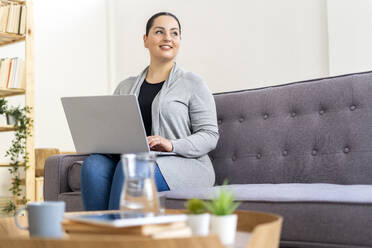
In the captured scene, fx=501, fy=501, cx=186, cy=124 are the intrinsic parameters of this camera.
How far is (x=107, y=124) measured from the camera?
6.08ft

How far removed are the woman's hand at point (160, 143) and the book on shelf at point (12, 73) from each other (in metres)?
2.18

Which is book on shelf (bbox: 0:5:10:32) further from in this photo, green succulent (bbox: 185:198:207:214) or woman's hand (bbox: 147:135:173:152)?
green succulent (bbox: 185:198:207:214)

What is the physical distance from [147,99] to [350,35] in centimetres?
134

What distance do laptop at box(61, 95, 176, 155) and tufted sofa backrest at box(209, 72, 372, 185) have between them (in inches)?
16.3

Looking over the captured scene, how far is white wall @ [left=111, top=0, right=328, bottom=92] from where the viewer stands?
3191 mm

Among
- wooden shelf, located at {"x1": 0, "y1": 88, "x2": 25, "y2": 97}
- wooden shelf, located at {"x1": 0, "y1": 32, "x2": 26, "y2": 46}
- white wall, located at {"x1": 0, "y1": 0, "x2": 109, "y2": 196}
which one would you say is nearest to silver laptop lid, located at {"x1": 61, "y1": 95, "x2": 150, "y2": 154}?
wooden shelf, located at {"x1": 0, "y1": 88, "x2": 25, "y2": 97}

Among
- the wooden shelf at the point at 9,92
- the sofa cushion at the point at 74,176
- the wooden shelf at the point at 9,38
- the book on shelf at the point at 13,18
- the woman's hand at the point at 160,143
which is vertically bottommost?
the sofa cushion at the point at 74,176

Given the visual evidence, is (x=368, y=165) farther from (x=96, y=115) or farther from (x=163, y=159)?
(x=96, y=115)

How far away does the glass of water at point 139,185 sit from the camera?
1000mm

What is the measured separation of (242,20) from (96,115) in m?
2.03

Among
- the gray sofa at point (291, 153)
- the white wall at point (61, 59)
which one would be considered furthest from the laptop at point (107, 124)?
the white wall at point (61, 59)

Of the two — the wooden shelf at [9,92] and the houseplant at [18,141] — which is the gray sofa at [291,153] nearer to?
the houseplant at [18,141]

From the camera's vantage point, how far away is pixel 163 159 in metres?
1.96

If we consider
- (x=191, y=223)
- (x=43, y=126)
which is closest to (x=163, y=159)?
(x=191, y=223)
